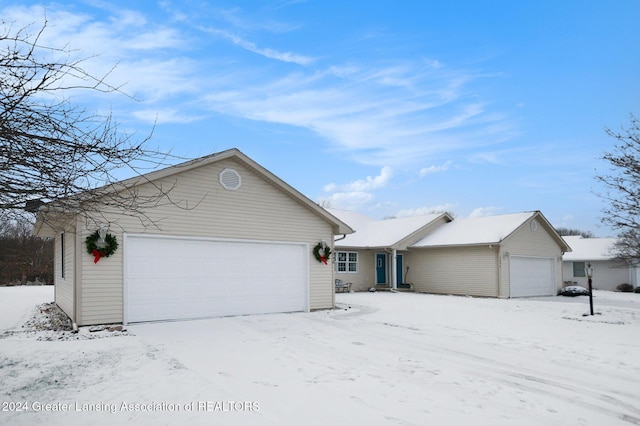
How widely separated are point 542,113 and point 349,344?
1186 cm

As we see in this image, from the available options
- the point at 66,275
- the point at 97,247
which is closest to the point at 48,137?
the point at 97,247

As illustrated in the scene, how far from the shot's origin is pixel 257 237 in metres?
14.0

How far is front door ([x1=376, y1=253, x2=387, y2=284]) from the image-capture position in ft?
86.6

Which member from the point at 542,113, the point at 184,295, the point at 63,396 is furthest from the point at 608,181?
the point at 63,396

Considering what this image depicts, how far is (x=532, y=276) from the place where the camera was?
942 inches

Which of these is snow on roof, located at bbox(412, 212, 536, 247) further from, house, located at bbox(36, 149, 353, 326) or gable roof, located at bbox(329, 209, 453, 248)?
house, located at bbox(36, 149, 353, 326)

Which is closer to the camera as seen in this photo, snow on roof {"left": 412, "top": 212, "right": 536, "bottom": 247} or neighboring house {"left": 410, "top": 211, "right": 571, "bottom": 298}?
neighboring house {"left": 410, "top": 211, "right": 571, "bottom": 298}

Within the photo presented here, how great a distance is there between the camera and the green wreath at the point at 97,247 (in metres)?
11.2

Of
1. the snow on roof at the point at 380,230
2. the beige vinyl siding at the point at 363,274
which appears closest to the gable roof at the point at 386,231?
the snow on roof at the point at 380,230

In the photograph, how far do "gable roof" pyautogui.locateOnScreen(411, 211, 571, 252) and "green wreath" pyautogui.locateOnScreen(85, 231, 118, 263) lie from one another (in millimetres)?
16337

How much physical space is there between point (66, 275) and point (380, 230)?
17683 millimetres

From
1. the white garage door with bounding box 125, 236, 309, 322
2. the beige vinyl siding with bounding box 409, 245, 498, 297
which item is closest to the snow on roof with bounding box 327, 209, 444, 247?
the beige vinyl siding with bounding box 409, 245, 498, 297

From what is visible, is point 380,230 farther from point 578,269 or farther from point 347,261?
point 578,269

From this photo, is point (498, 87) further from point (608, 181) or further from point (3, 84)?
point (3, 84)
